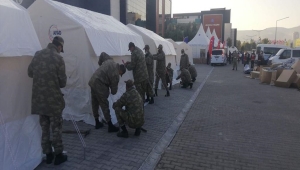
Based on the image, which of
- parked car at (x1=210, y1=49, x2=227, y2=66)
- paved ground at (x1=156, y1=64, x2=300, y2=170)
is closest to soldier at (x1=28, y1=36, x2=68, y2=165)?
paved ground at (x1=156, y1=64, x2=300, y2=170)

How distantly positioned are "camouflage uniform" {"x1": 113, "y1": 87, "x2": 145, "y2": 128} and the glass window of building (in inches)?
1147

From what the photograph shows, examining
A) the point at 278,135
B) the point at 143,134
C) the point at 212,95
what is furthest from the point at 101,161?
the point at 212,95

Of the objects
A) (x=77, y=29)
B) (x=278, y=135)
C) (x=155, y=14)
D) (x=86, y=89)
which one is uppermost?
(x=155, y=14)

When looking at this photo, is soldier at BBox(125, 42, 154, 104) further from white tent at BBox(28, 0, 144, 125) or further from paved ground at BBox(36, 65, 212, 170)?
paved ground at BBox(36, 65, 212, 170)

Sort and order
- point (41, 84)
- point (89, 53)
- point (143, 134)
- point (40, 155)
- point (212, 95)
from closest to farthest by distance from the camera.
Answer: point (41, 84)
point (40, 155)
point (143, 134)
point (89, 53)
point (212, 95)

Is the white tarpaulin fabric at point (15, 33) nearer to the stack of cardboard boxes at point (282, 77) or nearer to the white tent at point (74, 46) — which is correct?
the white tent at point (74, 46)

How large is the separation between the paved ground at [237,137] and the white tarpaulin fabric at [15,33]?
282 centimetres

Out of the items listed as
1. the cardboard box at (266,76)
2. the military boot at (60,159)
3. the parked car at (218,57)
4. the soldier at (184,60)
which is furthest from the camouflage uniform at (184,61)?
the parked car at (218,57)

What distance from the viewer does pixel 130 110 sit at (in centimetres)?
523

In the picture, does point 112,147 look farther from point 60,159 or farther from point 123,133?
point 60,159

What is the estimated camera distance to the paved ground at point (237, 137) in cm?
429

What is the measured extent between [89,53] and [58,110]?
2507mm

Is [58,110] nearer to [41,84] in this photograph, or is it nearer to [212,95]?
[41,84]

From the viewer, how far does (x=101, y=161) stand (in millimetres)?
4156
